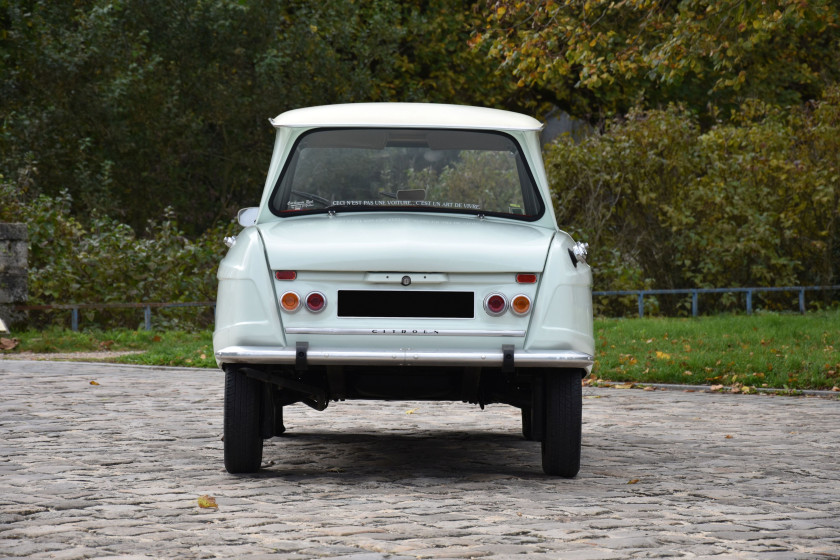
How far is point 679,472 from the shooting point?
23.9 ft

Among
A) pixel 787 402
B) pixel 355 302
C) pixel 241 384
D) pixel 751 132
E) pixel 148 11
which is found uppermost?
pixel 148 11

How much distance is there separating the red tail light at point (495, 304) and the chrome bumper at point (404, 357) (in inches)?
7.8

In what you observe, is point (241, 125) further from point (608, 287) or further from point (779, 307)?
point (779, 307)

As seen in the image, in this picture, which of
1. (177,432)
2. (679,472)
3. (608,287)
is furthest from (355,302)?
(608,287)

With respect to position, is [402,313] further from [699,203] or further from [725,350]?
[699,203]

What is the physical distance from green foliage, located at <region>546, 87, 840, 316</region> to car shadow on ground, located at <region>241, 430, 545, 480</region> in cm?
1132

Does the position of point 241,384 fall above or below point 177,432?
above

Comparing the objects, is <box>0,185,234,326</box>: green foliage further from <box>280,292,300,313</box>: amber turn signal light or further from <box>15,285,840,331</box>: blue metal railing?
<box>280,292,300,313</box>: amber turn signal light

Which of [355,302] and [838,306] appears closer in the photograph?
[355,302]

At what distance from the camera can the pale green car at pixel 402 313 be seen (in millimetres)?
6492

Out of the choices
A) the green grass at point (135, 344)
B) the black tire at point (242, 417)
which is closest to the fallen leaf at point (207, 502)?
the black tire at point (242, 417)

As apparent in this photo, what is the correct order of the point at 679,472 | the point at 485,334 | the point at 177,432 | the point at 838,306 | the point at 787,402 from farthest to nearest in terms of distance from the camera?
the point at 838,306 < the point at 787,402 < the point at 177,432 < the point at 679,472 < the point at 485,334

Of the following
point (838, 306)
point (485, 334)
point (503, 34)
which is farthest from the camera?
point (838, 306)

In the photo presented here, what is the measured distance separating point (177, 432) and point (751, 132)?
14.2m
